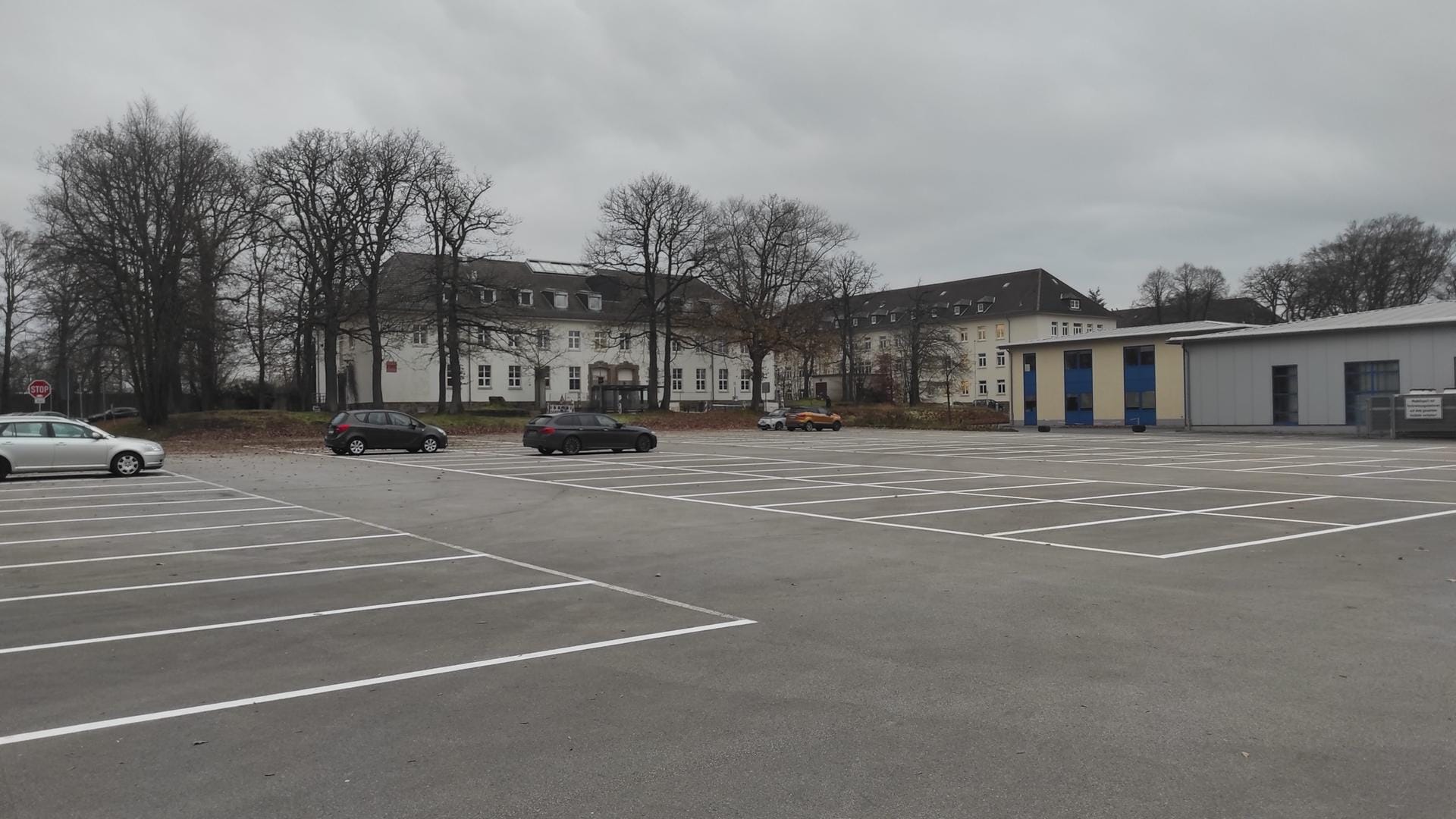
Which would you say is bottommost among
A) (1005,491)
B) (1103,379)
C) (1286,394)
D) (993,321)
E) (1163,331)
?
(1005,491)

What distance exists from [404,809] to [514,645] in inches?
103

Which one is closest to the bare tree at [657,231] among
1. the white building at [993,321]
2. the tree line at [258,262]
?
the tree line at [258,262]

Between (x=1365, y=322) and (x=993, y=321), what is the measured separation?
63076 millimetres

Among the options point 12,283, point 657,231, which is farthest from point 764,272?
point 12,283

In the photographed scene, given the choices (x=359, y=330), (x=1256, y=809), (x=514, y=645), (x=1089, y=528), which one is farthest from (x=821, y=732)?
(x=359, y=330)

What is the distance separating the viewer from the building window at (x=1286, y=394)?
43.9 m

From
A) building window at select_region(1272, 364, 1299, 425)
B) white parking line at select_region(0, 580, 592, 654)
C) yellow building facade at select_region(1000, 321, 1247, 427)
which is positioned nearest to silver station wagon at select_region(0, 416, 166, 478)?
white parking line at select_region(0, 580, 592, 654)

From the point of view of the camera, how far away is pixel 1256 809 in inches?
153

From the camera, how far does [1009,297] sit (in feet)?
346

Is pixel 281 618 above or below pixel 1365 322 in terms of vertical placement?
below

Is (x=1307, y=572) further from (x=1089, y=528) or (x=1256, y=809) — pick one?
(x=1256, y=809)

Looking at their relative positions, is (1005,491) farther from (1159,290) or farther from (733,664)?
(1159,290)

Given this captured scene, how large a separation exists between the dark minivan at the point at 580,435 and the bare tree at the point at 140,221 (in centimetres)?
2241

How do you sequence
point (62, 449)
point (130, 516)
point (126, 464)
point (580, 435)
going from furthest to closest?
1. point (580, 435)
2. point (126, 464)
3. point (62, 449)
4. point (130, 516)
